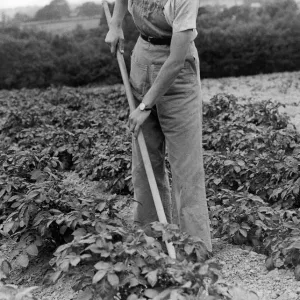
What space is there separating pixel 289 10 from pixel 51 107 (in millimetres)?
7406

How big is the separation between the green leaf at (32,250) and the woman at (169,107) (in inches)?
24.5

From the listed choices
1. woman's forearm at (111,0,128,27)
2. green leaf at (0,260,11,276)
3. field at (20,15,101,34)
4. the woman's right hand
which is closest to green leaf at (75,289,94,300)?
green leaf at (0,260,11,276)

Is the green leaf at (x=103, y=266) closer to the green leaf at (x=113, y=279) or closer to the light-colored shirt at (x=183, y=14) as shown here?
the green leaf at (x=113, y=279)

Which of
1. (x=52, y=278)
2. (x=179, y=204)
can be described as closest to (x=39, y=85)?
(x=179, y=204)

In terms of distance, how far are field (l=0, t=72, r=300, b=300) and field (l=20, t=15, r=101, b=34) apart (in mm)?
5535

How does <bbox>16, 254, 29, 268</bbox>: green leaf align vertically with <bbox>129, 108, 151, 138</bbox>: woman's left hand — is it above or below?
below

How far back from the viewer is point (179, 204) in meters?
3.42

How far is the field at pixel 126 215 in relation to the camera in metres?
2.53

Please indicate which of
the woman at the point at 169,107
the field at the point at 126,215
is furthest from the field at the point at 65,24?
the woman at the point at 169,107

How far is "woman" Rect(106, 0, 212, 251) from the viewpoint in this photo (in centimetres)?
310

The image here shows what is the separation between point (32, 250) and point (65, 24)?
1012 centimetres

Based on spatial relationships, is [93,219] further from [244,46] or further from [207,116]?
[244,46]

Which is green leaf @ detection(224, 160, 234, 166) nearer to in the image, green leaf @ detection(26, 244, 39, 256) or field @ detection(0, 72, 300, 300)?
field @ detection(0, 72, 300, 300)

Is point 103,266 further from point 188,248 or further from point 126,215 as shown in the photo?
point 126,215
